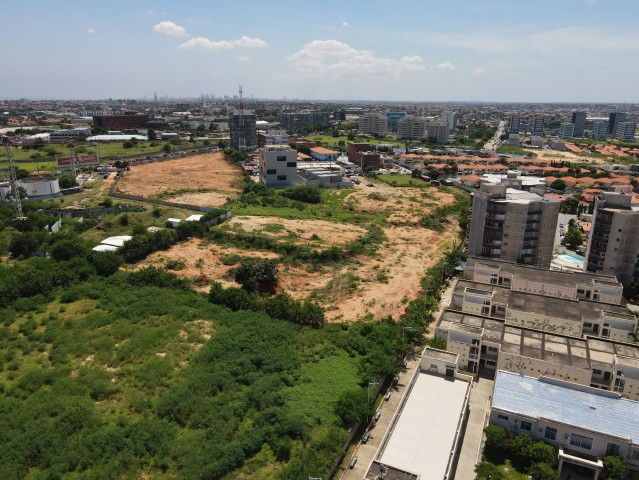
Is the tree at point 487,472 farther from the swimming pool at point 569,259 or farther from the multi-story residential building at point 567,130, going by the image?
the multi-story residential building at point 567,130

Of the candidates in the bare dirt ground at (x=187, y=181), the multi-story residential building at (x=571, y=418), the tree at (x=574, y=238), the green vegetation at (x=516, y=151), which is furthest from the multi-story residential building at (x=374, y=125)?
the multi-story residential building at (x=571, y=418)

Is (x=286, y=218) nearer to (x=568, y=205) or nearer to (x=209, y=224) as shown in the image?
(x=209, y=224)

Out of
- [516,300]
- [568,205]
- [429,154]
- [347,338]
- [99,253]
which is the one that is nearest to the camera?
[347,338]

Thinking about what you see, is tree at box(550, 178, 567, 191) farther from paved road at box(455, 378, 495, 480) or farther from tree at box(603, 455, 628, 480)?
tree at box(603, 455, 628, 480)

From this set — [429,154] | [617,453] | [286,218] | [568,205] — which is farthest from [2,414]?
[429,154]

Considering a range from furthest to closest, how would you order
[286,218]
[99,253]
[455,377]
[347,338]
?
[286,218], [99,253], [347,338], [455,377]
